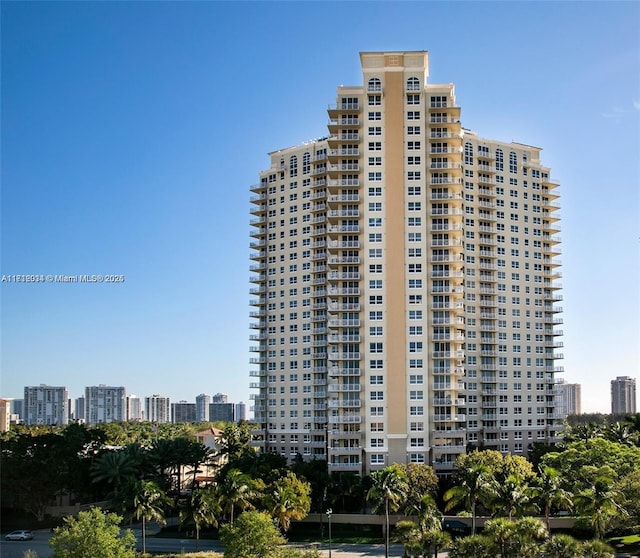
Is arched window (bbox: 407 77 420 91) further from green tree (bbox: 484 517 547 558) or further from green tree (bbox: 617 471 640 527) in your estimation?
green tree (bbox: 484 517 547 558)

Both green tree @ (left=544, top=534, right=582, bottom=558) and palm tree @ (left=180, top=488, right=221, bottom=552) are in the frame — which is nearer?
green tree @ (left=544, top=534, right=582, bottom=558)

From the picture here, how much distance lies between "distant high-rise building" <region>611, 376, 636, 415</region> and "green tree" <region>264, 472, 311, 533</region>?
470 feet

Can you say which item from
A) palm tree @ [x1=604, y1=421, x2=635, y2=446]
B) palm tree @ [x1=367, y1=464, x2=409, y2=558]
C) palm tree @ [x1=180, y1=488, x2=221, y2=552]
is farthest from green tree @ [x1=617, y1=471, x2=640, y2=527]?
palm tree @ [x1=180, y1=488, x2=221, y2=552]

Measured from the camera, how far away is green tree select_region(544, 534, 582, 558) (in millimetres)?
41781

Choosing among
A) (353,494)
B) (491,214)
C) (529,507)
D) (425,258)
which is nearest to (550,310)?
(491,214)

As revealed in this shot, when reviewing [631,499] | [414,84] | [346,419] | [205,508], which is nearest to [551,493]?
[631,499]

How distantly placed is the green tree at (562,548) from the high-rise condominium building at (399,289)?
128 feet

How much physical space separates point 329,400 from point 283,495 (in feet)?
74.7

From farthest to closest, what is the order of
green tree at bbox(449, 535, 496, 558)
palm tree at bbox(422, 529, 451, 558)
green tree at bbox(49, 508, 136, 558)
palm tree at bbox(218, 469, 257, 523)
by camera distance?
palm tree at bbox(218, 469, 257, 523) → palm tree at bbox(422, 529, 451, 558) → green tree at bbox(49, 508, 136, 558) → green tree at bbox(449, 535, 496, 558)

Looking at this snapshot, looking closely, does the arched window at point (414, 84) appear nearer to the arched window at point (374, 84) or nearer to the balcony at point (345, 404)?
the arched window at point (374, 84)

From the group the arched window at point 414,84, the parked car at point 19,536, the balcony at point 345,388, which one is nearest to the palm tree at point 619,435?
the balcony at point 345,388

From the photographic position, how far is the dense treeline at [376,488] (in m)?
49.7

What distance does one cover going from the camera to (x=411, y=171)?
85.6 meters

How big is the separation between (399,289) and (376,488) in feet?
99.5
